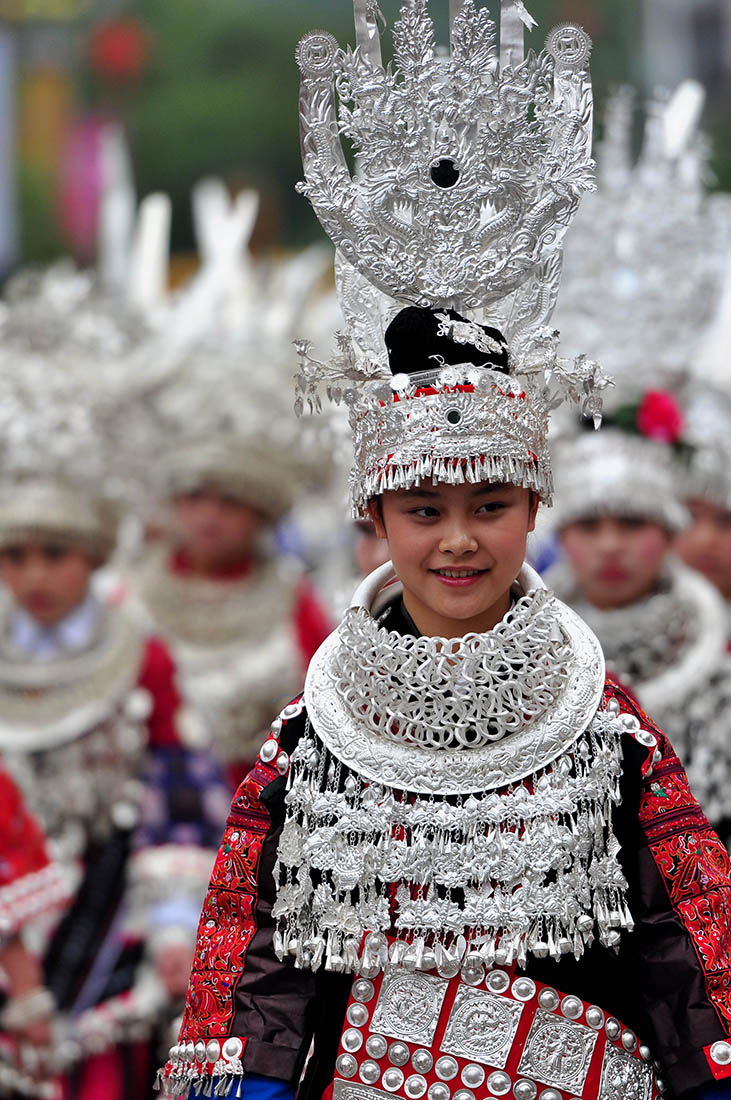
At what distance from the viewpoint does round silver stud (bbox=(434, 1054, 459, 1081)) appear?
3188 mm

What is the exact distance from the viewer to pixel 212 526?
8906 millimetres

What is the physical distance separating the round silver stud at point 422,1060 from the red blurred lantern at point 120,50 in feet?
81.4

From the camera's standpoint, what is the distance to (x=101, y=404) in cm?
804

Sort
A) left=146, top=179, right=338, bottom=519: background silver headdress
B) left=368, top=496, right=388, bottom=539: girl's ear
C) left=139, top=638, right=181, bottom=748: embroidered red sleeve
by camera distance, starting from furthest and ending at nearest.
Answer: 1. left=146, top=179, right=338, bottom=519: background silver headdress
2. left=139, top=638, right=181, bottom=748: embroidered red sleeve
3. left=368, top=496, right=388, bottom=539: girl's ear

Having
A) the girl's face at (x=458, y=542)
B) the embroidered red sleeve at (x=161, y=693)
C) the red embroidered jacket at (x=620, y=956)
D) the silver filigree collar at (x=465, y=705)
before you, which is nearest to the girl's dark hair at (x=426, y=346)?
the girl's face at (x=458, y=542)

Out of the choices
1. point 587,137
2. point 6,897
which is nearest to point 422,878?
point 587,137

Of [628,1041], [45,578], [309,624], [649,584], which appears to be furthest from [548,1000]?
[309,624]

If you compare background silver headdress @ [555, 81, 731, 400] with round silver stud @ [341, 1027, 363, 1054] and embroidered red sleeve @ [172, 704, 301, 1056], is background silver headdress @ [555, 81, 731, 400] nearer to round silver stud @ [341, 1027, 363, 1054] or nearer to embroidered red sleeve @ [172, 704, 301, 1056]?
embroidered red sleeve @ [172, 704, 301, 1056]

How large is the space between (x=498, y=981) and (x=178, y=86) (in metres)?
24.5

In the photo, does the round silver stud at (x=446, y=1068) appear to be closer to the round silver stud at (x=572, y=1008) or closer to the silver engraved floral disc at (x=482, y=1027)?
the silver engraved floral disc at (x=482, y=1027)

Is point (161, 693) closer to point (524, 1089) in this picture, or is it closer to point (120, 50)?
point (524, 1089)

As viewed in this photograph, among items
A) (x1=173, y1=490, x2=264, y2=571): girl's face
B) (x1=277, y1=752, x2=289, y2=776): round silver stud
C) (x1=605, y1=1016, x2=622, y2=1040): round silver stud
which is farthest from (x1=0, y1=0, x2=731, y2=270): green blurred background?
(x1=605, y1=1016, x2=622, y2=1040): round silver stud

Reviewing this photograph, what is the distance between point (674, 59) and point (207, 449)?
16423 mm

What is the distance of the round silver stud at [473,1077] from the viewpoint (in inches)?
125
